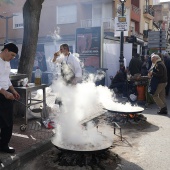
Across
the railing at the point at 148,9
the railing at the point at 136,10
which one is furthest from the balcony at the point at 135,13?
the railing at the point at 148,9

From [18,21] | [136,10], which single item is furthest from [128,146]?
[136,10]

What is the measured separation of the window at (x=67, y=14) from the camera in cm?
2388

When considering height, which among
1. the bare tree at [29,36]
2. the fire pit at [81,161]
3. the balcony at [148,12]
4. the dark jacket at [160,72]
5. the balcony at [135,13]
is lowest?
the fire pit at [81,161]

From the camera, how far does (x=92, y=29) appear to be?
1279 cm

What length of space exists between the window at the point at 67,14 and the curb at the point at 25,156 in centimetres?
2016

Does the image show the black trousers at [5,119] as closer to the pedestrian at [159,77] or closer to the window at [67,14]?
the pedestrian at [159,77]

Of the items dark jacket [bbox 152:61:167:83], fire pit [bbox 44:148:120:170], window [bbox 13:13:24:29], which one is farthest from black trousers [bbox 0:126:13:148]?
window [bbox 13:13:24:29]

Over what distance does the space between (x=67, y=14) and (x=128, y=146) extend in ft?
67.3

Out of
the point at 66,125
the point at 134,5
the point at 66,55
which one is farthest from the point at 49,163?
the point at 134,5

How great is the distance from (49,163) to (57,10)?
2193cm

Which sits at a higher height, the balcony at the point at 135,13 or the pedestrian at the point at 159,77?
the balcony at the point at 135,13

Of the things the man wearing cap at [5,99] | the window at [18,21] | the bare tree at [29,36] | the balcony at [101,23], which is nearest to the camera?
the man wearing cap at [5,99]

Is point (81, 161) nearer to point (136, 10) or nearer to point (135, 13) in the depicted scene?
point (135, 13)

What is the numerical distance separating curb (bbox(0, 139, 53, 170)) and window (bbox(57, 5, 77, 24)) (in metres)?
20.2
